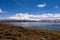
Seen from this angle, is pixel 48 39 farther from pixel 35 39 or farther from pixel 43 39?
pixel 35 39

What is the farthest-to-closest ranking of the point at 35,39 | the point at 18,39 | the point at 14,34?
the point at 14,34 → the point at 35,39 → the point at 18,39

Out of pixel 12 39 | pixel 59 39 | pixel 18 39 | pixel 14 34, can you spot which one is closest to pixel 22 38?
pixel 18 39

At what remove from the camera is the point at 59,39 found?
3034 cm

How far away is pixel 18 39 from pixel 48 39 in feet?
20.5

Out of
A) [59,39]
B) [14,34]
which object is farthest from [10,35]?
Answer: [59,39]

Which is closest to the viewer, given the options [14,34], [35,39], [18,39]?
[18,39]

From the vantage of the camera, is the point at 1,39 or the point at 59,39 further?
the point at 59,39

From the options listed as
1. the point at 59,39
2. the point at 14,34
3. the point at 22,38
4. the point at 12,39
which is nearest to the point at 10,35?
the point at 14,34

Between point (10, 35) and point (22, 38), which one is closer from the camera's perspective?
point (22, 38)

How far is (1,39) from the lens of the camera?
2494 centimetres

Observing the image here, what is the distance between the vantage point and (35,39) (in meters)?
26.1

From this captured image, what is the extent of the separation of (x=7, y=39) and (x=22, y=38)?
2864 mm

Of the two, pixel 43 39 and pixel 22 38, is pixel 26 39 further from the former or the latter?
pixel 43 39

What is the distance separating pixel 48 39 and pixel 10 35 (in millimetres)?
7498
